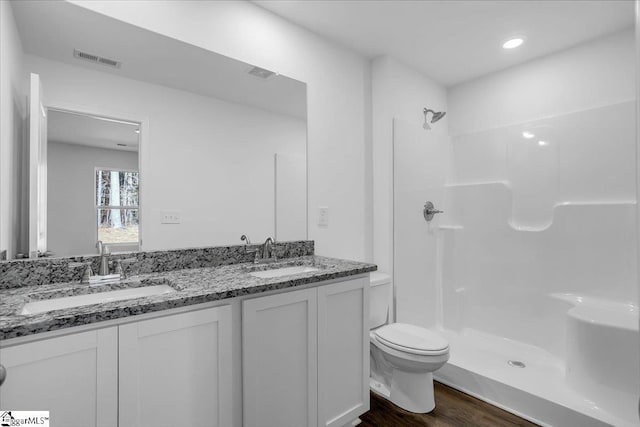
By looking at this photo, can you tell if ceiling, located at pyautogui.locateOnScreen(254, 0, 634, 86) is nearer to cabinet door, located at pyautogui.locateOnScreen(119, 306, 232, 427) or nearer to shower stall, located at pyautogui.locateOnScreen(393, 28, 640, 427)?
shower stall, located at pyautogui.locateOnScreen(393, 28, 640, 427)

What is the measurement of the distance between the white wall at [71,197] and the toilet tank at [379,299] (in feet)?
5.29

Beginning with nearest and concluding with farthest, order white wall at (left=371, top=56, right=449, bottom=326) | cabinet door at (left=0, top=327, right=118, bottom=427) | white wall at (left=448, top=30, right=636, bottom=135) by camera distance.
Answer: cabinet door at (left=0, top=327, right=118, bottom=427)
white wall at (left=448, top=30, right=636, bottom=135)
white wall at (left=371, top=56, right=449, bottom=326)

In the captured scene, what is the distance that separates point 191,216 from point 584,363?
92.7 inches

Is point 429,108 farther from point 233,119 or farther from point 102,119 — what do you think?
point 102,119

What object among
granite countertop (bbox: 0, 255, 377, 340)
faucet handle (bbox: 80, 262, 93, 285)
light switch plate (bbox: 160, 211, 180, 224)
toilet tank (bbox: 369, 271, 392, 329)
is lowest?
toilet tank (bbox: 369, 271, 392, 329)

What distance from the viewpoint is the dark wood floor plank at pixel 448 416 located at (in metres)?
1.79

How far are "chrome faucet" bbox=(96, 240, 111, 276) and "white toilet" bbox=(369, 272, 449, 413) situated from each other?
1.53 meters

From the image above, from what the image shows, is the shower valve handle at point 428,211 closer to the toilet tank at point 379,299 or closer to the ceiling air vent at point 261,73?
the toilet tank at point 379,299

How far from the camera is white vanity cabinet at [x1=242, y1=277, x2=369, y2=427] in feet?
4.25

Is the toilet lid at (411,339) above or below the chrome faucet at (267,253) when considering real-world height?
below

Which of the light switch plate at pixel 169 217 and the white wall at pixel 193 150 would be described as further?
the light switch plate at pixel 169 217

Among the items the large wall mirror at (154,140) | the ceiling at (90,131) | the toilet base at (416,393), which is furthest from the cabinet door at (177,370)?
the toilet base at (416,393)

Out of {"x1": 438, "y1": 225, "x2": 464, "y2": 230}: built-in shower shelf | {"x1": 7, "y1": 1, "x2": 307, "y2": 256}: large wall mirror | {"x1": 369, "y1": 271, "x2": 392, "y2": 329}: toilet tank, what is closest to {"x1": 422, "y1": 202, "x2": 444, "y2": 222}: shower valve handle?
{"x1": 438, "y1": 225, "x2": 464, "y2": 230}: built-in shower shelf

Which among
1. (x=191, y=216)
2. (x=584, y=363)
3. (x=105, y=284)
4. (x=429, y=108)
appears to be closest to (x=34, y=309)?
(x=105, y=284)
